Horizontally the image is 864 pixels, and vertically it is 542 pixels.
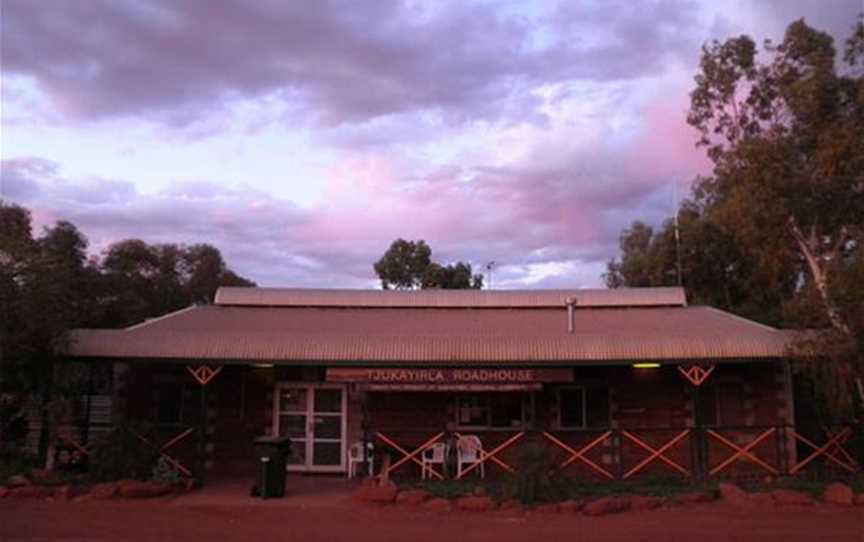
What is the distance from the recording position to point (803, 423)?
2133cm

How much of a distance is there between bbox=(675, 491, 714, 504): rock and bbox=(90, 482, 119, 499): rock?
1022 centimetres

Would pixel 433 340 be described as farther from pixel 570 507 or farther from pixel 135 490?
pixel 135 490

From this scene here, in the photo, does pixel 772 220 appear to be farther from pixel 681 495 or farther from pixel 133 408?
pixel 133 408

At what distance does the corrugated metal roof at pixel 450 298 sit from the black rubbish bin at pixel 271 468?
288 inches

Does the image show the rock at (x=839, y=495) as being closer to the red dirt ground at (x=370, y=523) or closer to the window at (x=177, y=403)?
the red dirt ground at (x=370, y=523)

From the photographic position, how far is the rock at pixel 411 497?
52.6 ft

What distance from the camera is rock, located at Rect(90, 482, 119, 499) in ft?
54.3

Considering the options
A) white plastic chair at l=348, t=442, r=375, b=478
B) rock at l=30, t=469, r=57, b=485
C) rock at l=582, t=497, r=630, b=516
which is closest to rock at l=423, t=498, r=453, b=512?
rock at l=582, t=497, r=630, b=516

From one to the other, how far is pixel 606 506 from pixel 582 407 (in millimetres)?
5993

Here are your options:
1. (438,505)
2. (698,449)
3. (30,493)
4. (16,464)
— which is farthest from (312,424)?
(698,449)

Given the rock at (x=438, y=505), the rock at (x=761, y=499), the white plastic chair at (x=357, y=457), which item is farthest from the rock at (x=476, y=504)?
the white plastic chair at (x=357, y=457)

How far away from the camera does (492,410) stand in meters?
21.3

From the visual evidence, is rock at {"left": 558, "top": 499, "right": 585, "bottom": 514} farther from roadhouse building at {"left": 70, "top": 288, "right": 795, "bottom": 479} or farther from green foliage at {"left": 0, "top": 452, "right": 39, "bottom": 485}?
green foliage at {"left": 0, "top": 452, "right": 39, "bottom": 485}

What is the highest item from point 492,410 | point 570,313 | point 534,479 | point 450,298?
point 450,298
